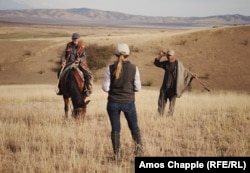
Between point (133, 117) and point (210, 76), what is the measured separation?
28.1m

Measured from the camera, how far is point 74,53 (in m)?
10.8

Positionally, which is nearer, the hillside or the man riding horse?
the man riding horse

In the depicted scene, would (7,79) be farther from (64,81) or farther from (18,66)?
(64,81)

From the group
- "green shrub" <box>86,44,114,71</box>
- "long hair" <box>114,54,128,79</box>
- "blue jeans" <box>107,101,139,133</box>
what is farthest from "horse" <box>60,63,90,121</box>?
"green shrub" <box>86,44,114,71</box>

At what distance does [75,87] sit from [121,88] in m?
3.96

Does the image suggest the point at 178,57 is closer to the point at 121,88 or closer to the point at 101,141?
the point at 101,141

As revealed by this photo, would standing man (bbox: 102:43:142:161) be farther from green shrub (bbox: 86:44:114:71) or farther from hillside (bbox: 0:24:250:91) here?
green shrub (bbox: 86:44:114:71)

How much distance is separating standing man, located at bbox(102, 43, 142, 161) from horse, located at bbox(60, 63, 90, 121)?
11.5 ft

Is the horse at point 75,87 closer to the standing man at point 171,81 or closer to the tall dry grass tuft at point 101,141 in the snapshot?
the tall dry grass tuft at point 101,141

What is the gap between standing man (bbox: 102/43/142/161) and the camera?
6.69 metres

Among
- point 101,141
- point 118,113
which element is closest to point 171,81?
point 101,141

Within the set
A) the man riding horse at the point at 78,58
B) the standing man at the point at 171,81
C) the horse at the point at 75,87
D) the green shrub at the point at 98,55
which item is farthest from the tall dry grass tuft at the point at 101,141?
the green shrub at the point at 98,55

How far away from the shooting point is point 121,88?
6.81 meters

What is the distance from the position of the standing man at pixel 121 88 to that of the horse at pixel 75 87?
3.50 meters
